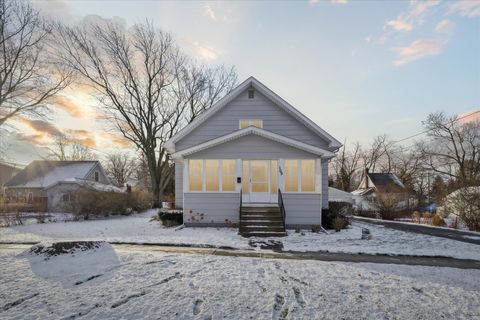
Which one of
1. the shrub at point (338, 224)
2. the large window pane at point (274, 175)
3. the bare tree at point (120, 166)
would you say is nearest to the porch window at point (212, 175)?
the large window pane at point (274, 175)

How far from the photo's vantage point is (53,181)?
25.0 metres

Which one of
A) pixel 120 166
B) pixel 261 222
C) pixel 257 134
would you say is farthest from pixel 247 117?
pixel 120 166

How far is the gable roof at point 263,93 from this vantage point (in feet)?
45.8

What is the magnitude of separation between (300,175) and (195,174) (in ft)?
17.0

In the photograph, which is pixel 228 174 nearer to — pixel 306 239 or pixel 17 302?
pixel 306 239

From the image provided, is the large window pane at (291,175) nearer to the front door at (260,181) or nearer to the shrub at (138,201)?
the front door at (260,181)

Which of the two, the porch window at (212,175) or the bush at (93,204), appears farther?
the bush at (93,204)

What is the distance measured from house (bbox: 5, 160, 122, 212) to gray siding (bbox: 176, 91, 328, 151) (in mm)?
12340

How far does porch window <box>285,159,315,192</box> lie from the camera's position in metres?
12.2

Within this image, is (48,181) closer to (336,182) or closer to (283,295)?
(283,295)

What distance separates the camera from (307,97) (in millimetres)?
15344

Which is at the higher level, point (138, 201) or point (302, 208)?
point (302, 208)

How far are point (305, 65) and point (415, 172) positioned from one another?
39788 millimetres

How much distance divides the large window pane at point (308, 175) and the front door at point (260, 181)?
144 centimetres
